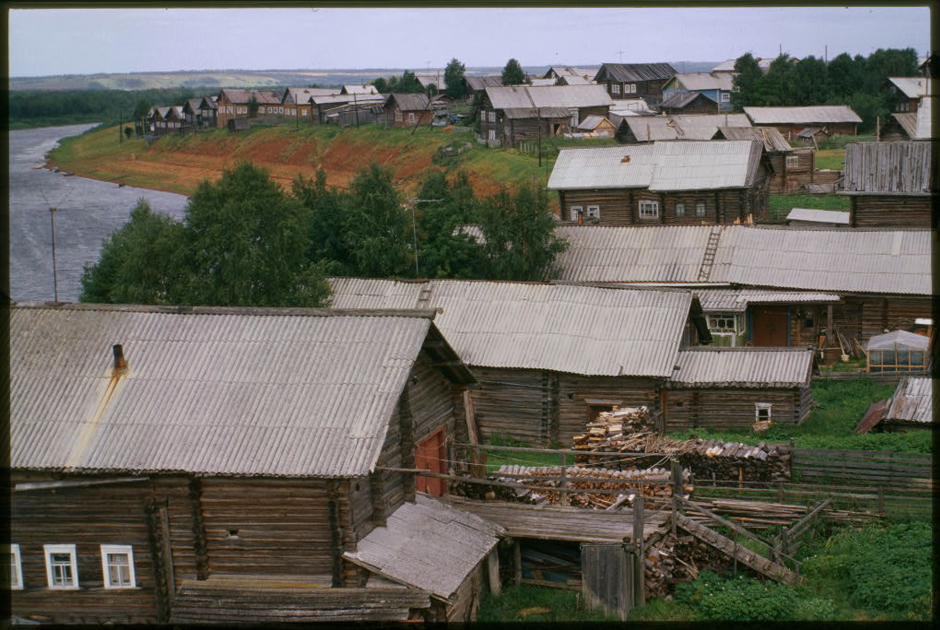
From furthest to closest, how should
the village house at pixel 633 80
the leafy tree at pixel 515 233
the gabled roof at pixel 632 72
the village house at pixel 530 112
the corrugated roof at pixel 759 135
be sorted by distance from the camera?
the gabled roof at pixel 632 72, the village house at pixel 633 80, the village house at pixel 530 112, the corrugated roof at pixel 759 135, the leafy tree at pixel 515 233

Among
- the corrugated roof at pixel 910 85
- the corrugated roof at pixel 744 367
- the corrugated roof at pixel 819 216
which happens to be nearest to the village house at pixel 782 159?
the corrugated roof at pixel 819 216

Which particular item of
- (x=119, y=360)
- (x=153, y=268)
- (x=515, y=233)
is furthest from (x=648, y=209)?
(x=119, y=360)

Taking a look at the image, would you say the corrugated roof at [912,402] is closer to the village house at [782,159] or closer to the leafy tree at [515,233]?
the leafy tree at [515,233]

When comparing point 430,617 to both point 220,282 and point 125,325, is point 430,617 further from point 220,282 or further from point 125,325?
point 220,282

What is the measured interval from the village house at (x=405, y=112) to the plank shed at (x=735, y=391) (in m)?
62.7

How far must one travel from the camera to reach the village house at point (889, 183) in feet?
138

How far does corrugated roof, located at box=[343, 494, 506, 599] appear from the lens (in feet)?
51.0

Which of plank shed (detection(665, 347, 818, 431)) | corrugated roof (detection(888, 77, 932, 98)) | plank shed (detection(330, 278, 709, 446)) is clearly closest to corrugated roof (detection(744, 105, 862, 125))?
corrugated roof (detection(888, 77, 932, 98))

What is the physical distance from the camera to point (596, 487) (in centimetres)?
2031

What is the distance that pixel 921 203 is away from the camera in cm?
4203

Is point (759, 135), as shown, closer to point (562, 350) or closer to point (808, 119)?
point (808, 119)

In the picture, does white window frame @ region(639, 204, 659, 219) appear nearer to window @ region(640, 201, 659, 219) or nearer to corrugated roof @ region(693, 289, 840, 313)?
window @ region(640, 201, 659, 219)

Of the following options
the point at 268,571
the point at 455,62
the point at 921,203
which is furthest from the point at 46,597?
the point at 455,62

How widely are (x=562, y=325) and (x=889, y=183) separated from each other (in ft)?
71.2
